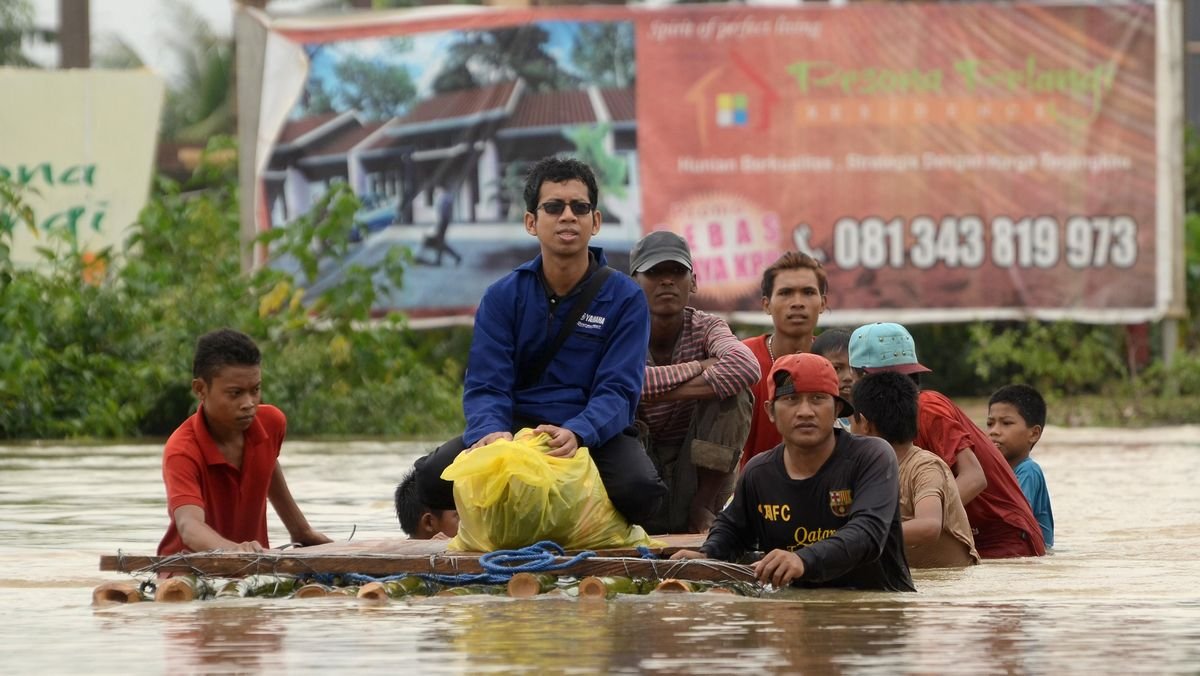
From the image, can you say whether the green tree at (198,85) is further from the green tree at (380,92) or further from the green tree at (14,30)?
the green tree at (380,92)

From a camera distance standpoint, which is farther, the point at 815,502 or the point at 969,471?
the point at 969,471

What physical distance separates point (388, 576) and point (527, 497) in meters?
0.54

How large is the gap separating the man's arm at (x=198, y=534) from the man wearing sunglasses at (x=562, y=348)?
0.87 m

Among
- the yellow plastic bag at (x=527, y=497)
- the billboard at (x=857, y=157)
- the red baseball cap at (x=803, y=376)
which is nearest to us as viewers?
the red baseball cap at (x=803, y=376)

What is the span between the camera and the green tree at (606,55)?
2108 centimetres

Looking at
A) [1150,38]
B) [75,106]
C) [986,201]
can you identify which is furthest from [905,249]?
[75,106]

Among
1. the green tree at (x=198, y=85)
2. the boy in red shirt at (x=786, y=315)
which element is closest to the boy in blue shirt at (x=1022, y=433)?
the boy in red shirt at (x=786, y=315)

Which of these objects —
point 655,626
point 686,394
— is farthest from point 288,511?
point 655,626

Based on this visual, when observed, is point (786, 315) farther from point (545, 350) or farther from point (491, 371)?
point (491, 371)

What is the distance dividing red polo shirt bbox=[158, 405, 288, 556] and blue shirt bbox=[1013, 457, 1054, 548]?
322cm

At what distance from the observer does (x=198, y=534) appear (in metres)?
7.30

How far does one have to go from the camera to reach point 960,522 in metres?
7.89

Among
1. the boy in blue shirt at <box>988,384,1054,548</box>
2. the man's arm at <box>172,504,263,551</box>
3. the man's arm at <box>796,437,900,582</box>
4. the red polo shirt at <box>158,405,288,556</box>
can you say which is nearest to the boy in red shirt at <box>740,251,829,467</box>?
the boy in blue shirt at <box>988,384,1054,548</box>

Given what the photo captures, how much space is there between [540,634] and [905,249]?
1555cm
